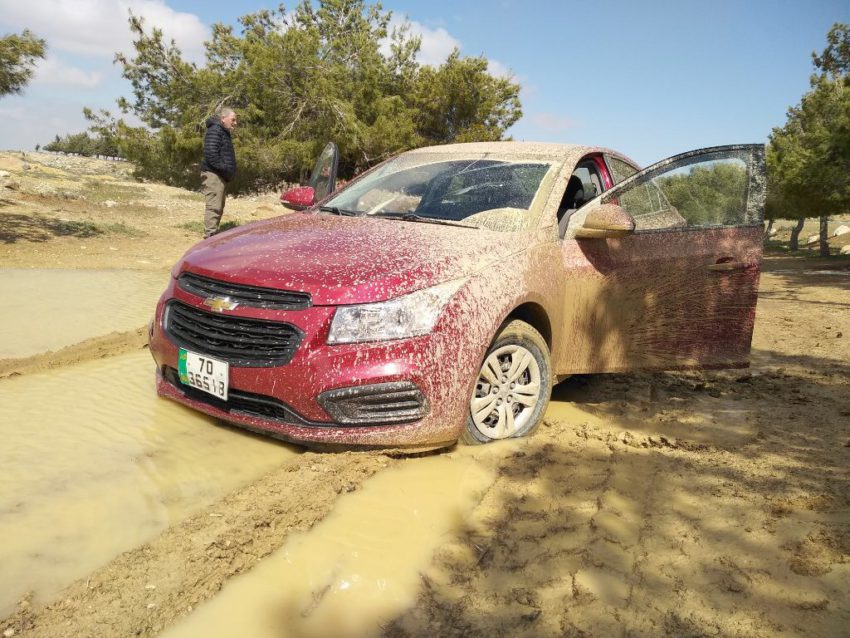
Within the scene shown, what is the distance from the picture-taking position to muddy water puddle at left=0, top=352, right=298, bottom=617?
2.23 m

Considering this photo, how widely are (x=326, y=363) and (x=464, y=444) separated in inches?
33.9

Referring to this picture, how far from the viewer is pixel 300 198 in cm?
453

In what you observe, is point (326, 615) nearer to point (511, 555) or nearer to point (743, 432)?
point (511, 555)

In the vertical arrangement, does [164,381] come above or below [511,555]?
above

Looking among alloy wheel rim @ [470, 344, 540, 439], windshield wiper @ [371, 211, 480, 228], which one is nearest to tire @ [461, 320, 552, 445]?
alloy wheel rim @ [470, 344, 540, 439]

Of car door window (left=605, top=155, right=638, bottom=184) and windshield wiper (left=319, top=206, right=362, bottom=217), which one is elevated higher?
car door window (left=605, top=155, right=638, bottom=184)

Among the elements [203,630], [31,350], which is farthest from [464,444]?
[31,350]

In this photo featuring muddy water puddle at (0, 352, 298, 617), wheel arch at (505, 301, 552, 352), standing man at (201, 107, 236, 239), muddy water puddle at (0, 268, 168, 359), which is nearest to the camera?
muddy water puddle at (0, 352, 298, 617)

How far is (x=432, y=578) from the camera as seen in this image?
2152 millimetres

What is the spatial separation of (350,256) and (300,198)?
179cm

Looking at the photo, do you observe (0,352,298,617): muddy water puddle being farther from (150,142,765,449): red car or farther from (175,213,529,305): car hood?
(175,213,529,305): car hood

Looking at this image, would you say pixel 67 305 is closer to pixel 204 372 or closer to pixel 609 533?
pixel 204 372

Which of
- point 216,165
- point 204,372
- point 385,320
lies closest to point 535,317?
point 385,320

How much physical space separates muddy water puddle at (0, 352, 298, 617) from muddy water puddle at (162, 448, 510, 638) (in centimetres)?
52
